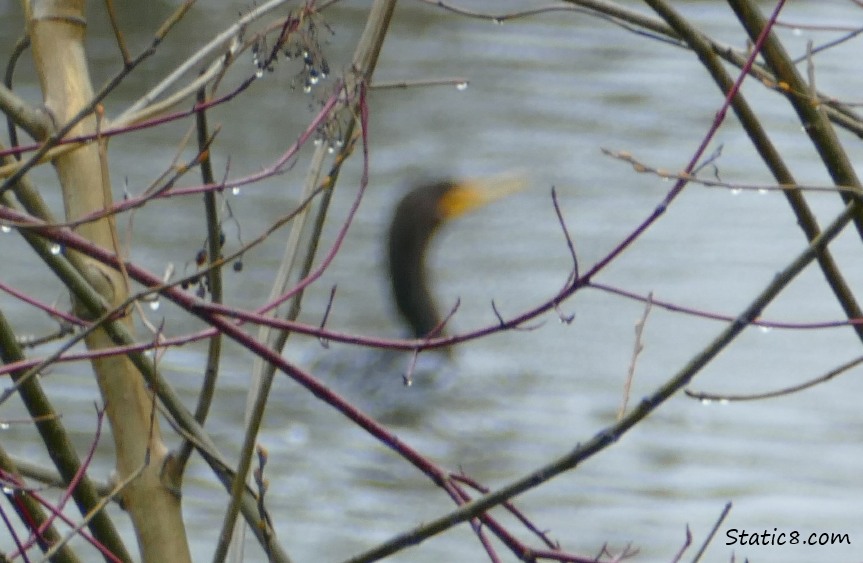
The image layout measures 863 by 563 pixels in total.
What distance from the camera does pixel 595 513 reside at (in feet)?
9.62

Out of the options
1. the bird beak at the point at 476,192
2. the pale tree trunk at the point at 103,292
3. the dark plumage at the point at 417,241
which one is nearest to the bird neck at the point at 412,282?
the dark plumage at the point at 417,241

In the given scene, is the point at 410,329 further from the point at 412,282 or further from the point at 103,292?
the point at 103,292

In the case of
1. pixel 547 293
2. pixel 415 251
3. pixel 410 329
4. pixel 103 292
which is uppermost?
pixel 547 293

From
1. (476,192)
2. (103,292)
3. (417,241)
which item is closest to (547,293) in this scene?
(476,192)

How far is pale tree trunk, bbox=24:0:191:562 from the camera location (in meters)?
1.37

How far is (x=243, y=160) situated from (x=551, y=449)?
5.74ft

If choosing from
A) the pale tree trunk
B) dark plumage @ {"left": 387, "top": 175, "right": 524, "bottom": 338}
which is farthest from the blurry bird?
the pale tree trunk

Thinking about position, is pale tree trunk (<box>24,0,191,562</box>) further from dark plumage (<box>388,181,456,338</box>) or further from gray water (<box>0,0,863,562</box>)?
dark plumage (<box>388,181,456,338</box>)

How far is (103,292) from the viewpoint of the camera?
53.9 inches

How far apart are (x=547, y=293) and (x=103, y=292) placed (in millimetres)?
2591

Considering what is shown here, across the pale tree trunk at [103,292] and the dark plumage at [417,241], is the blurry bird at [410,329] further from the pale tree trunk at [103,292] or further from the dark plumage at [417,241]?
the pale tree trunk at [103,292]

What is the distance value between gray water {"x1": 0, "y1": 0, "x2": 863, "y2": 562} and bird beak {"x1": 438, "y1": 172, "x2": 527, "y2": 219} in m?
0.14

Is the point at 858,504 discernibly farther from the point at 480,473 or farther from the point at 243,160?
the point at 243,160

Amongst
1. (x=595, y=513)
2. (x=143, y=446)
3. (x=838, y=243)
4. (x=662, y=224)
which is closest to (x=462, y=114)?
(x=662, y=224)
